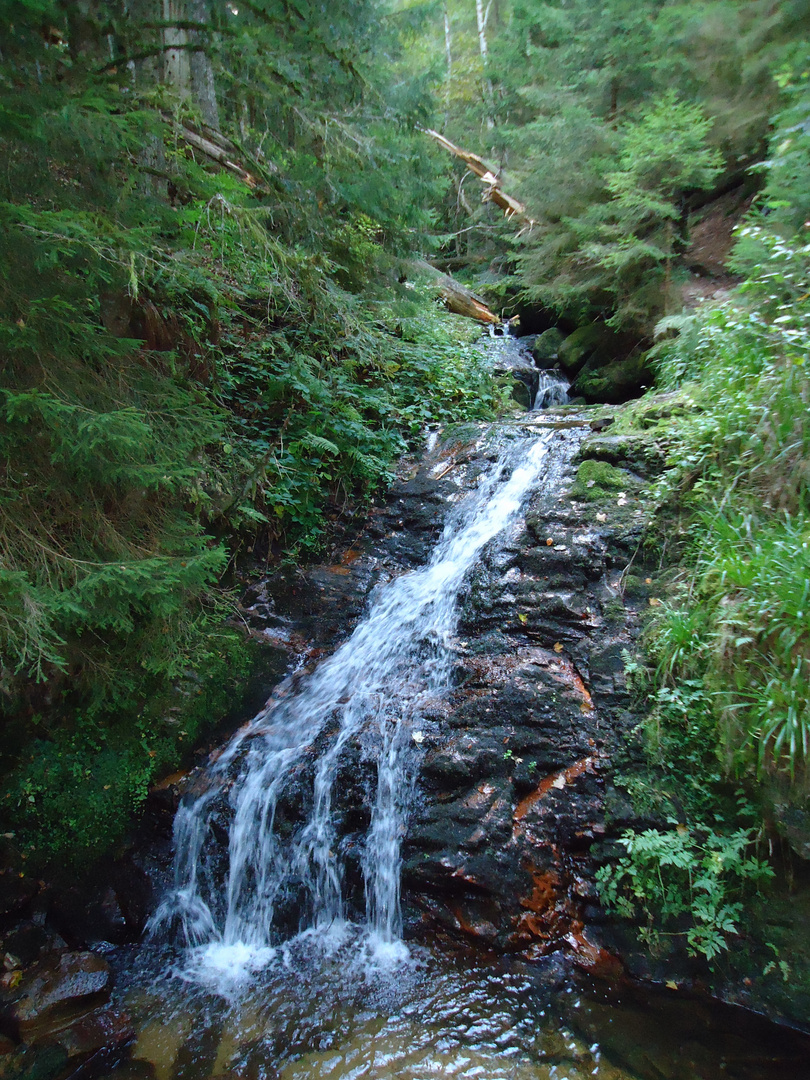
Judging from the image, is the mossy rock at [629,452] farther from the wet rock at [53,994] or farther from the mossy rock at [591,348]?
the wet rock at [53,994]

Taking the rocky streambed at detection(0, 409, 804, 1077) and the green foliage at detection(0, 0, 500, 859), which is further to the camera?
the rocky streambed at detection(0, 409, 804, 1077)

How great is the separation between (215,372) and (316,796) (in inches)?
168

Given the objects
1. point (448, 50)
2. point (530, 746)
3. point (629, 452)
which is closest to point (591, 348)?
point (629, 452)

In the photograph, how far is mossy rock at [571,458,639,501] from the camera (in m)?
5.80

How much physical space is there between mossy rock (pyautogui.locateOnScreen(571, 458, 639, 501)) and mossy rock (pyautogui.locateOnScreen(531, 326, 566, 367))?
18.8 feet

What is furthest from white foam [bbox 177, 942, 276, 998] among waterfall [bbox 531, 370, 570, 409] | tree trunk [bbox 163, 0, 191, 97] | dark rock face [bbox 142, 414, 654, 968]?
waterfall [bbox 531, 370, 570, 409]

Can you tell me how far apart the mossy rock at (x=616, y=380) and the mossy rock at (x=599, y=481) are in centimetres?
348

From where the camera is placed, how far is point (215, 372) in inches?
222

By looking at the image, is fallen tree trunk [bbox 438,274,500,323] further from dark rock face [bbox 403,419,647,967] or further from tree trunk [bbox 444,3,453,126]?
tree trunk [bbox 444,3,453,126]

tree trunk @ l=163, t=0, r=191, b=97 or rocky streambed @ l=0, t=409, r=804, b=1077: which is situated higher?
tree trunk @ l=163, t=0, r=191, b=97

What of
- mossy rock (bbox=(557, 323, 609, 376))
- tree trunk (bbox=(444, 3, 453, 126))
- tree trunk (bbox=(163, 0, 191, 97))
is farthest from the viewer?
tree trunk (bbox=(444, 3, 453, 126))

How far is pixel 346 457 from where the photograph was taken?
6.98m

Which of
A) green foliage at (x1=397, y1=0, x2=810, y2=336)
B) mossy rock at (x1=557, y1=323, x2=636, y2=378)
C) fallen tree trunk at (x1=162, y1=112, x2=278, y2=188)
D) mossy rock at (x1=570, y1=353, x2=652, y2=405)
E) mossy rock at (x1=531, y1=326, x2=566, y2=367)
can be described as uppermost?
green foliage at (x1=397, y1=0, x2=810, y2=336)

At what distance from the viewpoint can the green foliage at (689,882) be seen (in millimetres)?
3207
